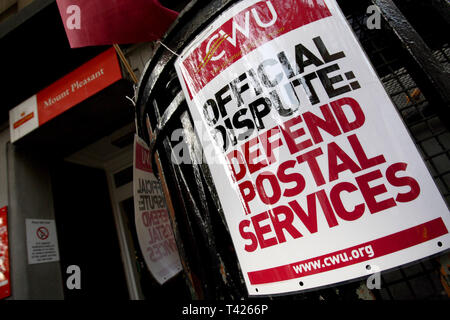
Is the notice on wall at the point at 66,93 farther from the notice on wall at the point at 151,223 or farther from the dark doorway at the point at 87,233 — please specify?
the notice on wall at the point at 151,223

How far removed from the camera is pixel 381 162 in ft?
2.46

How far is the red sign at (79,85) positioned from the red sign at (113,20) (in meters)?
1.51

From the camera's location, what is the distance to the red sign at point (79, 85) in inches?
118

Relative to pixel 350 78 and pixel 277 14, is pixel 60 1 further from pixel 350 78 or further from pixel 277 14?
pixel 350 78

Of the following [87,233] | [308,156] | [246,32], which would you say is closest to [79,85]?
[87,233]

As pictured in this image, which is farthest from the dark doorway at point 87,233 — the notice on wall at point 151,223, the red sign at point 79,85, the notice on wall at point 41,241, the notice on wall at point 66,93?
the notice on wall at point 151,223

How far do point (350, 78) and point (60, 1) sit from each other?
1605 mm

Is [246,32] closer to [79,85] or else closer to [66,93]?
[79,85]

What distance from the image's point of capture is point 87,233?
4.02m

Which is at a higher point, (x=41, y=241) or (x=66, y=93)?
(x=66, y=93)

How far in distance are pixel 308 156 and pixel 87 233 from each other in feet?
13.6

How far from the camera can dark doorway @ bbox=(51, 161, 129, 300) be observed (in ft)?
12.5

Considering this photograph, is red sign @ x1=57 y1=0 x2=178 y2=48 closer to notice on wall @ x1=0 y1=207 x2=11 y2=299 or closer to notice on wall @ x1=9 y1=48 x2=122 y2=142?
notice on wall @ x1=9 y1=48 x2=122 y2=142
